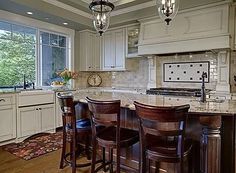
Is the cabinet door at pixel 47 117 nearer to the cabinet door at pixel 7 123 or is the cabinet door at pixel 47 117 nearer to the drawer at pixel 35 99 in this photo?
the drawer at pixel 35 99

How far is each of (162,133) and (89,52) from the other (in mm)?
4310

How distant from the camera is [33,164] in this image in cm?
266

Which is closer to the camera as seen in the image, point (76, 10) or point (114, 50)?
point (76, 10)

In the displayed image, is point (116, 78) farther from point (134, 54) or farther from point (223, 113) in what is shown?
point (223, 113)

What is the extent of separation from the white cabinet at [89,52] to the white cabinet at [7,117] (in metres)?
2.32

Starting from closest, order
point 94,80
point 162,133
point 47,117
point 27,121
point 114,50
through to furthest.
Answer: point 162,133, point 27,121, point 47,117, point 114,50, point 94,80

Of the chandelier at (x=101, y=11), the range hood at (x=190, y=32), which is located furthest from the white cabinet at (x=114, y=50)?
the chandelier at (x=101, y=11)

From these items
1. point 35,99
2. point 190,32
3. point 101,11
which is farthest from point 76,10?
point 190,32

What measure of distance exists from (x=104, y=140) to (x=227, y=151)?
1125 mm

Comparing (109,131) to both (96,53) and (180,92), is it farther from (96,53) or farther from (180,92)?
(96,53)

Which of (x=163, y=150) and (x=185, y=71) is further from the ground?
(x=185, y=71)

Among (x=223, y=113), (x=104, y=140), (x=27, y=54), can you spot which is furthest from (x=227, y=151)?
(x=27, y=54)

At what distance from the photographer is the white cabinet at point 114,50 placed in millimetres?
5141

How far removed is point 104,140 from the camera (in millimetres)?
1895
